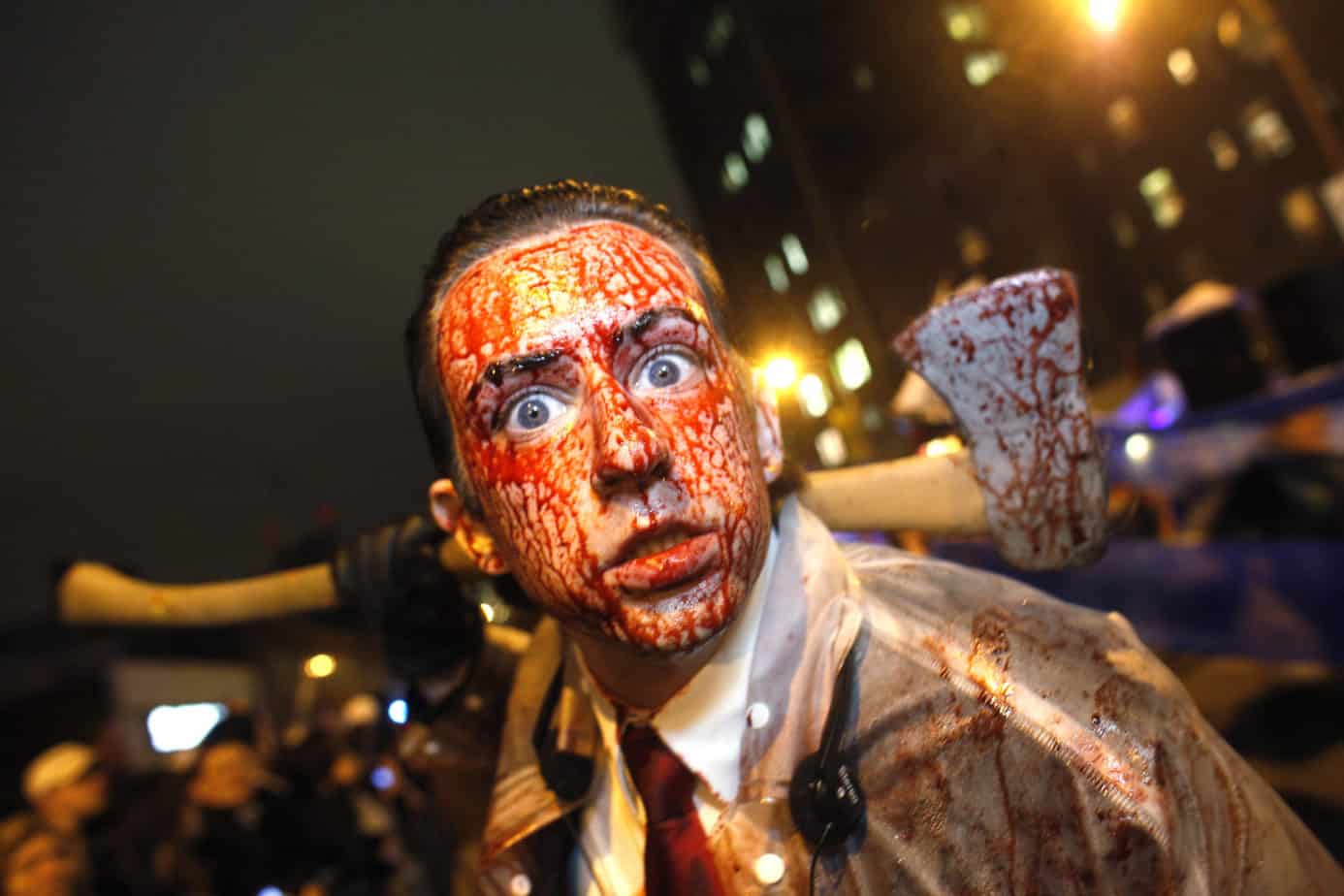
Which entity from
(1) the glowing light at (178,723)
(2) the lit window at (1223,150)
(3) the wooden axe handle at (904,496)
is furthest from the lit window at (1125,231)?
(1) the glowing light at (178,723)

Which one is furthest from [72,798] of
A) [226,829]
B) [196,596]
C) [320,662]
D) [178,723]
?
[178,723]

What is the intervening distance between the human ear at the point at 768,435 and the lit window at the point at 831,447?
487mm

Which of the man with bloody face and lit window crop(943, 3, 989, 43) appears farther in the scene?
lit window crop(943, 3, 989, 43)

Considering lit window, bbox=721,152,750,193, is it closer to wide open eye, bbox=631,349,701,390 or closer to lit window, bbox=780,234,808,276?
lit window, bbox=780,234,808,276

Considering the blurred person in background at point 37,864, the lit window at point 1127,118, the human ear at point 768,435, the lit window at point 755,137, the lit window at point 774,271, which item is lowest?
the blurred person in background at point 37,864

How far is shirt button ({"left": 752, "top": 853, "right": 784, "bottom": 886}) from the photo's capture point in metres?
1.43

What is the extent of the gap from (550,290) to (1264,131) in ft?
102

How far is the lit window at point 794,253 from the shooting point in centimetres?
211

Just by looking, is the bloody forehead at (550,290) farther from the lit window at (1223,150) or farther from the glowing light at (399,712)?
the lit window at (1223,150)

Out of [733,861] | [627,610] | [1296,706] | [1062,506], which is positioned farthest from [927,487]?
[1296,706]

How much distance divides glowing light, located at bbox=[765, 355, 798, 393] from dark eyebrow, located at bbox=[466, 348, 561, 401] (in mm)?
783

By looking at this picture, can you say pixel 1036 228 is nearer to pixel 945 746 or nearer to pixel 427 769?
pixel 945 746

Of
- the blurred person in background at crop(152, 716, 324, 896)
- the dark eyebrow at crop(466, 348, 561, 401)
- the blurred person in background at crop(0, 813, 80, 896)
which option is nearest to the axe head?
the dark eyebrow at crop(466, 348, 561, 401)

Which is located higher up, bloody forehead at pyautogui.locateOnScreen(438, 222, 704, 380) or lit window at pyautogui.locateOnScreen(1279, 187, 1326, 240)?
bloody forehead at pyautogui.locateOnScreen(438, 222, 704, 380)
